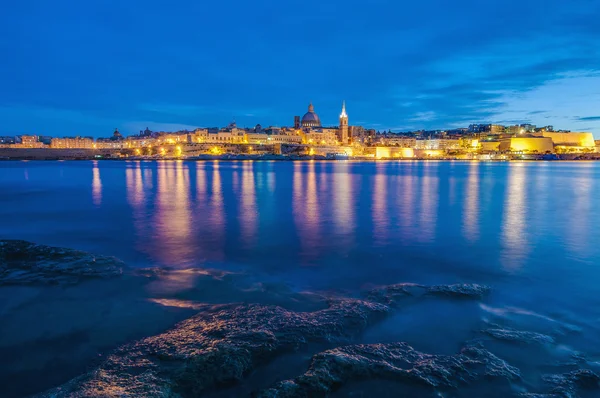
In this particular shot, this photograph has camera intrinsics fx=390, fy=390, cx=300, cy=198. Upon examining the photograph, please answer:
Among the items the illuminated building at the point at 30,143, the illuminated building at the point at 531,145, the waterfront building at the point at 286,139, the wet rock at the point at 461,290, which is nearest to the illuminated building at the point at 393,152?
the waterfront building at the point at 286,139

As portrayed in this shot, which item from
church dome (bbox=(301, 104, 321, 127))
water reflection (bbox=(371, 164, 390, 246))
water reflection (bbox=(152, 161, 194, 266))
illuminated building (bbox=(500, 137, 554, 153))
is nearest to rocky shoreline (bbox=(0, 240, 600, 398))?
water reflection (bbox=(152, 161, 194, 266))

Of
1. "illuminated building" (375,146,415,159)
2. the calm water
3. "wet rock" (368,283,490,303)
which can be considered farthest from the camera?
"illuminated building" (375,146,415,159)

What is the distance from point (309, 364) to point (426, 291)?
1.98 metres

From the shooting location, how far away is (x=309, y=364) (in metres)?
2.76

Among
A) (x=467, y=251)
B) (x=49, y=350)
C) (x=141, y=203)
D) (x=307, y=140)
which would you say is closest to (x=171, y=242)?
(x=49, y=350)

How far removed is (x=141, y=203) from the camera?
12867 mm

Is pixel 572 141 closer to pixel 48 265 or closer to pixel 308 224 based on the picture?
pixel 308 224

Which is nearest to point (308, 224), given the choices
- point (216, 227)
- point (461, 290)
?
point (216, 227)

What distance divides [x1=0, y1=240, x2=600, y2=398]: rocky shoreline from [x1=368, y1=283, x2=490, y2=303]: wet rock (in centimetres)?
24

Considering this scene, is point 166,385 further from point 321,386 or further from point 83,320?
point 83,320

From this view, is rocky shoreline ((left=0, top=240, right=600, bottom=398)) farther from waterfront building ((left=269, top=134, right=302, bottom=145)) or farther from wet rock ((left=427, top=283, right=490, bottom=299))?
waterfront building ((left=269, top=134, right=302, bottom=145))

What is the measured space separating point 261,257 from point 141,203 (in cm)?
839

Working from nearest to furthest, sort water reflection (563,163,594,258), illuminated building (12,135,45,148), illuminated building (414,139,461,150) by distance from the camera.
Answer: water reflection (563,163,594,258)
illuminated building (12,135,45,148)
illuminated building (414,139,461,150)

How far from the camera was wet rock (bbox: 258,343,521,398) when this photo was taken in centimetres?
250
